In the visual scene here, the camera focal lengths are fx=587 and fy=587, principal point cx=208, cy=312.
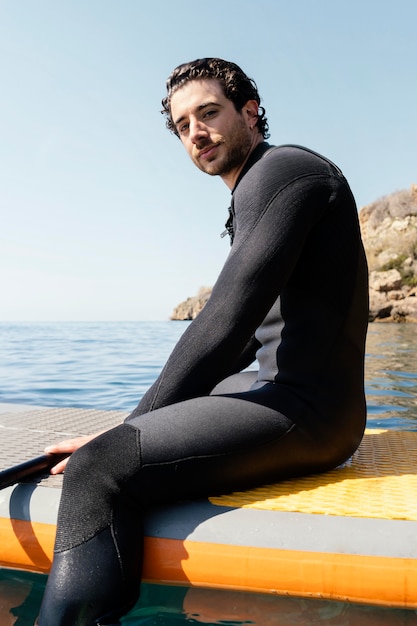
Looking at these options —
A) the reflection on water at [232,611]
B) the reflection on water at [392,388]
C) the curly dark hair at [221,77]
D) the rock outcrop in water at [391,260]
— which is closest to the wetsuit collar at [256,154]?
the curly dark hair at [221,77]

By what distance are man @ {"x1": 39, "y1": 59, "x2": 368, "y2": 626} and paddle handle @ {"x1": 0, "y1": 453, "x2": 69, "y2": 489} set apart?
70 millimetres

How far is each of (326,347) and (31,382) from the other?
19.7 ft

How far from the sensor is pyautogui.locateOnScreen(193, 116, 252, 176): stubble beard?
5.92 ft

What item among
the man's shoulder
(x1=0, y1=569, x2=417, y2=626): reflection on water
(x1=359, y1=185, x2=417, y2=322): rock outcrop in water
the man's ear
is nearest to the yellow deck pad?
(x1=0, y1=569, x2=417, y2=626): reflection on water

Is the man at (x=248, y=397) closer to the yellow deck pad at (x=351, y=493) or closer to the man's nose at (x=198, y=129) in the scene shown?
the yellow deck pad at (x=351, y=493)

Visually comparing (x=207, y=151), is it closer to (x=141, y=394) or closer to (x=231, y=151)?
(x=231, y=151)

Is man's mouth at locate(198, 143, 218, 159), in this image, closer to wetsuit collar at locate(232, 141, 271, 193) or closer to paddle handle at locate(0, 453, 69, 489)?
wetsuit collar at locate(232, 141, 271, 193)

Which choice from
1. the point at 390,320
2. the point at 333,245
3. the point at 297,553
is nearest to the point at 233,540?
the point at 297,553

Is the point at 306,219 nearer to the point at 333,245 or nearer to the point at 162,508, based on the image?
the point at 333,245

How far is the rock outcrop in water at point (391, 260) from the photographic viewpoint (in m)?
23.6

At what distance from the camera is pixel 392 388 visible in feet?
19.5

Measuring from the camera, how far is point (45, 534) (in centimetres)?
159

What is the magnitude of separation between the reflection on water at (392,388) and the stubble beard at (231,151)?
3.01 meters

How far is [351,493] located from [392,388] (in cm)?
456
